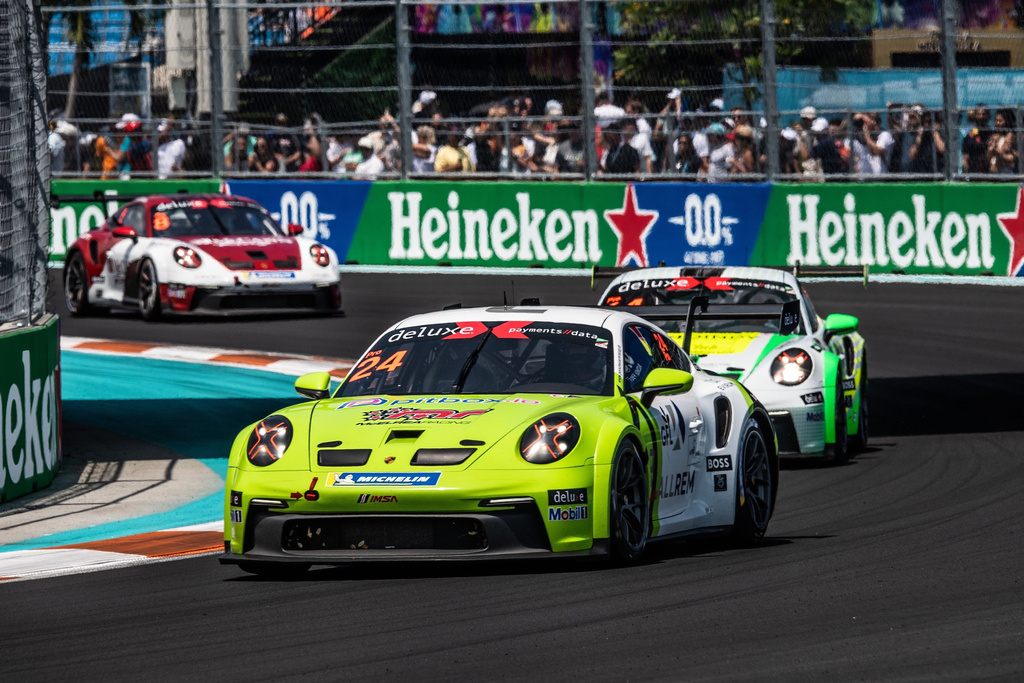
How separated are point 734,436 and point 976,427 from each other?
483 cm

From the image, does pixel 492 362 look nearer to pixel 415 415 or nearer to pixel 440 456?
pixel 415 415

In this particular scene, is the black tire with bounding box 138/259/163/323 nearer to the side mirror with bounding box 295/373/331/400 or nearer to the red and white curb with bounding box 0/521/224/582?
the red and white curb with bounding box 0/521/224/582

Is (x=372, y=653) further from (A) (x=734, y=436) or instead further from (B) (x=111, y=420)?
(B) (x=111, y=420)

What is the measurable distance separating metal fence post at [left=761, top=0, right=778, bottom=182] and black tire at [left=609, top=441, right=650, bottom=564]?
603 inches

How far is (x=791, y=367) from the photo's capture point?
11.5m

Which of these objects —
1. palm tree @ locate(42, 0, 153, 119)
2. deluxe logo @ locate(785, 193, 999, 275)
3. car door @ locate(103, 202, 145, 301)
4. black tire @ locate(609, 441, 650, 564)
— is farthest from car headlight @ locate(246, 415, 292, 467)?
palm tree @ locate(42, 0, 153, 119)

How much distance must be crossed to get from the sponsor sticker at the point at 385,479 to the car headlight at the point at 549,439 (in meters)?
0.38

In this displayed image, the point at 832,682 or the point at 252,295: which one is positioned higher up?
the point at 252,295

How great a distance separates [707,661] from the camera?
5652mm

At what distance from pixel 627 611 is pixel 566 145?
693 inches

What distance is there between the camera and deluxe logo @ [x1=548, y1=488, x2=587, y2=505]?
23.4ft

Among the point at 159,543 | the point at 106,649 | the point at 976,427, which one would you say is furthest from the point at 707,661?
the point at 976,427

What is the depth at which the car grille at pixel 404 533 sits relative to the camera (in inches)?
280

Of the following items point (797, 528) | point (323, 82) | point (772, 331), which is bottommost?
point (797, 528)
